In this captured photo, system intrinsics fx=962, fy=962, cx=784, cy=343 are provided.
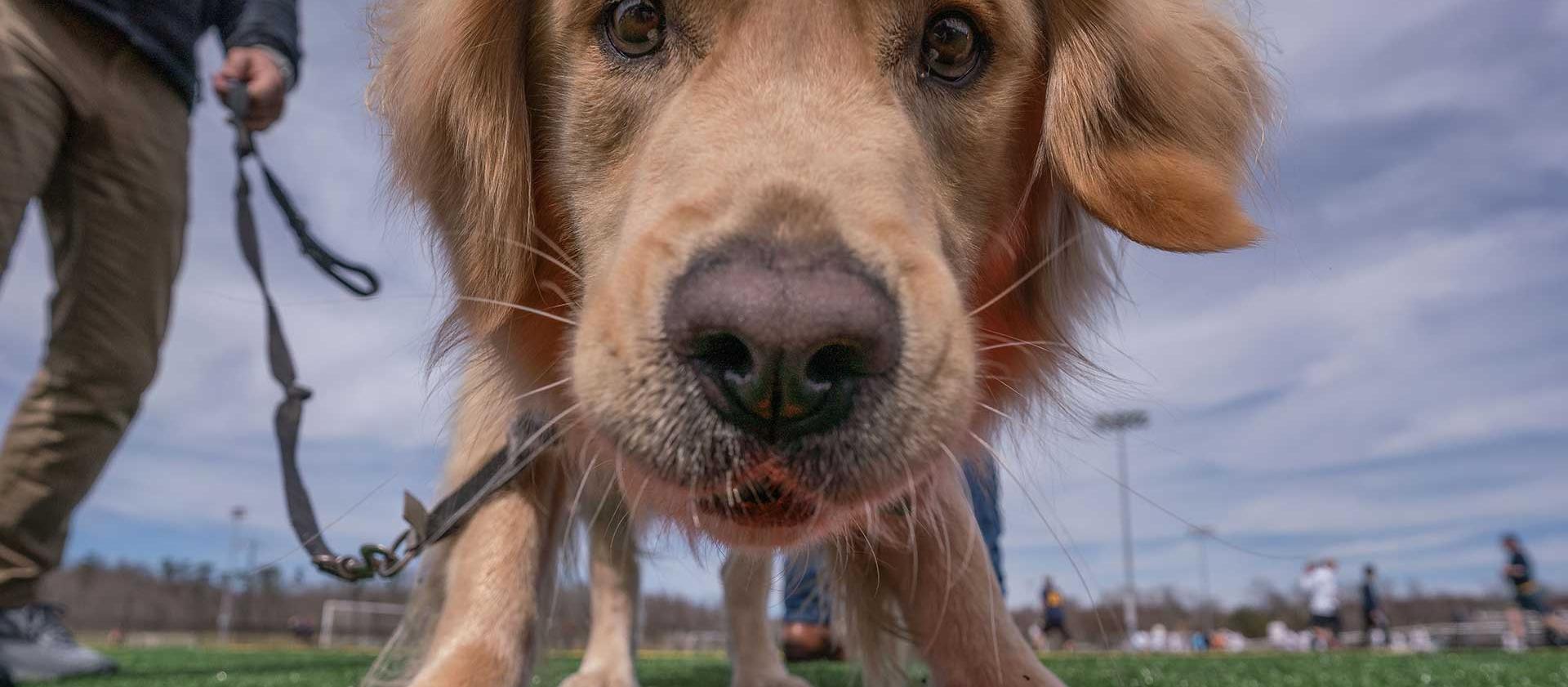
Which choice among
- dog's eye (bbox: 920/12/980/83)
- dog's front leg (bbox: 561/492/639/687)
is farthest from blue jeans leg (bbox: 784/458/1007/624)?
dog's eye (bbox: 920/12/980/83)

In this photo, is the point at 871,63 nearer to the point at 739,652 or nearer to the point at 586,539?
the point at 586,539

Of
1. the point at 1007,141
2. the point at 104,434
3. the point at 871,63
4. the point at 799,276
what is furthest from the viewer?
the point at 104,434

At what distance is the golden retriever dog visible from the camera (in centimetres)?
151

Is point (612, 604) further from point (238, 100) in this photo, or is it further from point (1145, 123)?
point (1145, 123)

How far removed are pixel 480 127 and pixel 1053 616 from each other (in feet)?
83.3

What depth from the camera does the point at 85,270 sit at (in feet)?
10.9

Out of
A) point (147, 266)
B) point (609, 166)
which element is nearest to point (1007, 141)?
point (609, 166)

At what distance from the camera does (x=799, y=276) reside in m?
1.39

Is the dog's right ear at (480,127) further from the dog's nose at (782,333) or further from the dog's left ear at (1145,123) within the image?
the dog's left ear at (1145,123)

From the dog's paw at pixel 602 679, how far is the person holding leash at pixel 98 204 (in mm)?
1853

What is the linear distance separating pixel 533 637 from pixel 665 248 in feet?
4.96

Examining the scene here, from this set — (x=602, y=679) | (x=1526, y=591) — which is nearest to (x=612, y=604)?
(x=602, y=679)

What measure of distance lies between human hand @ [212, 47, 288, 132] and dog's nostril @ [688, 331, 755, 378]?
2599 millimetres

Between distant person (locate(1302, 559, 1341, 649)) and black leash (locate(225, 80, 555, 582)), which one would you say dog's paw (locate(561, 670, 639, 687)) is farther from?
distant person (locate(1302, 559, 1341, 649))
